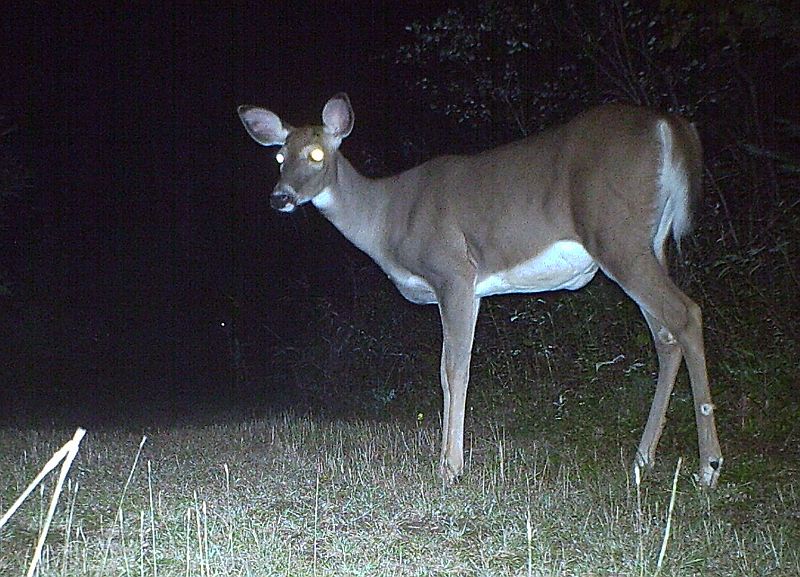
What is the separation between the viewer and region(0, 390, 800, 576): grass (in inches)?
159

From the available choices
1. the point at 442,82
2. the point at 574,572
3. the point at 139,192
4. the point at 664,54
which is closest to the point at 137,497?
the point at 574,572

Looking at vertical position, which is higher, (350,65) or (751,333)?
(350,65)

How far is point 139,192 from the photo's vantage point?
19406 mm

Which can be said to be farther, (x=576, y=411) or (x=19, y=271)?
(x=19, y=271)

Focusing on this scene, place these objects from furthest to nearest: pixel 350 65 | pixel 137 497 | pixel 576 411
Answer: pixel 350 65, pixel 576 411, pixel 137 497

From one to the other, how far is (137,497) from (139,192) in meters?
14.6

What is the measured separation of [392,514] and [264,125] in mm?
3686

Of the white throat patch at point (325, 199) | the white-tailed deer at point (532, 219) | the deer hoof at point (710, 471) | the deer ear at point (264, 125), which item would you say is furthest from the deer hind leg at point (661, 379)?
the deer ear at point (264, 125)

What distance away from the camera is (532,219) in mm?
6496

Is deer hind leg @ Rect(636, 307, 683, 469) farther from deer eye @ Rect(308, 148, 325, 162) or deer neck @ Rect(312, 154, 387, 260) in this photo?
deer eye @ Rect(308, 148, 325, 162)

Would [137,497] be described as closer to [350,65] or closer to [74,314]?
[350,65]

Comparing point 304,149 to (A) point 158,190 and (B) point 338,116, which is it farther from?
(A) point 158,190

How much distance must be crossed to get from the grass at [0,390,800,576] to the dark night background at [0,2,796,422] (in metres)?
4.48

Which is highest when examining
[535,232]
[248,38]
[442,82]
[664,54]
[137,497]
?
[248,38]
